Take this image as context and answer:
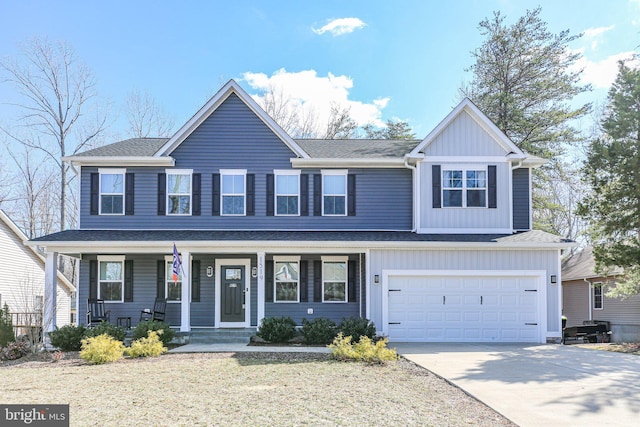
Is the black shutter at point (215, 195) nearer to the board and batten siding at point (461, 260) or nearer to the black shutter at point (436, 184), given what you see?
the board and batten siding at point (461, 260)

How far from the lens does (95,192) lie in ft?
57.4

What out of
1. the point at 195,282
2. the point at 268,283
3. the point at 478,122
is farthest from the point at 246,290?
the point at 478,122

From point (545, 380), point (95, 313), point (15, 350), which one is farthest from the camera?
point (95, 313)

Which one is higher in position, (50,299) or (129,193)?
(129,193)

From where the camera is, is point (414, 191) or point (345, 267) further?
point (345, 267)

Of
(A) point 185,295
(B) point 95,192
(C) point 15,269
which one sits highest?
(B) point 95,192

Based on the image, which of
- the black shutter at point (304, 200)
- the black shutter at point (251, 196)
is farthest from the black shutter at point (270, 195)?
the black shutter at point (304, 200)

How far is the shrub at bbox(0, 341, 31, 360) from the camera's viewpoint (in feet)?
42.1

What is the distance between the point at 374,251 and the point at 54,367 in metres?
8.75

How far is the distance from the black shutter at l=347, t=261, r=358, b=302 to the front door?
338 cm

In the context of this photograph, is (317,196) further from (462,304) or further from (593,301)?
(593,301)

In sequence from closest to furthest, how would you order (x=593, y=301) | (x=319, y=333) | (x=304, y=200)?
1. (x=319, y=333)
2. (x=304, y=200)
3. (x=593, y=301)

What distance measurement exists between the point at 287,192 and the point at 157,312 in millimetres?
5503

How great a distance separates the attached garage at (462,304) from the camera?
15961 millimetres
